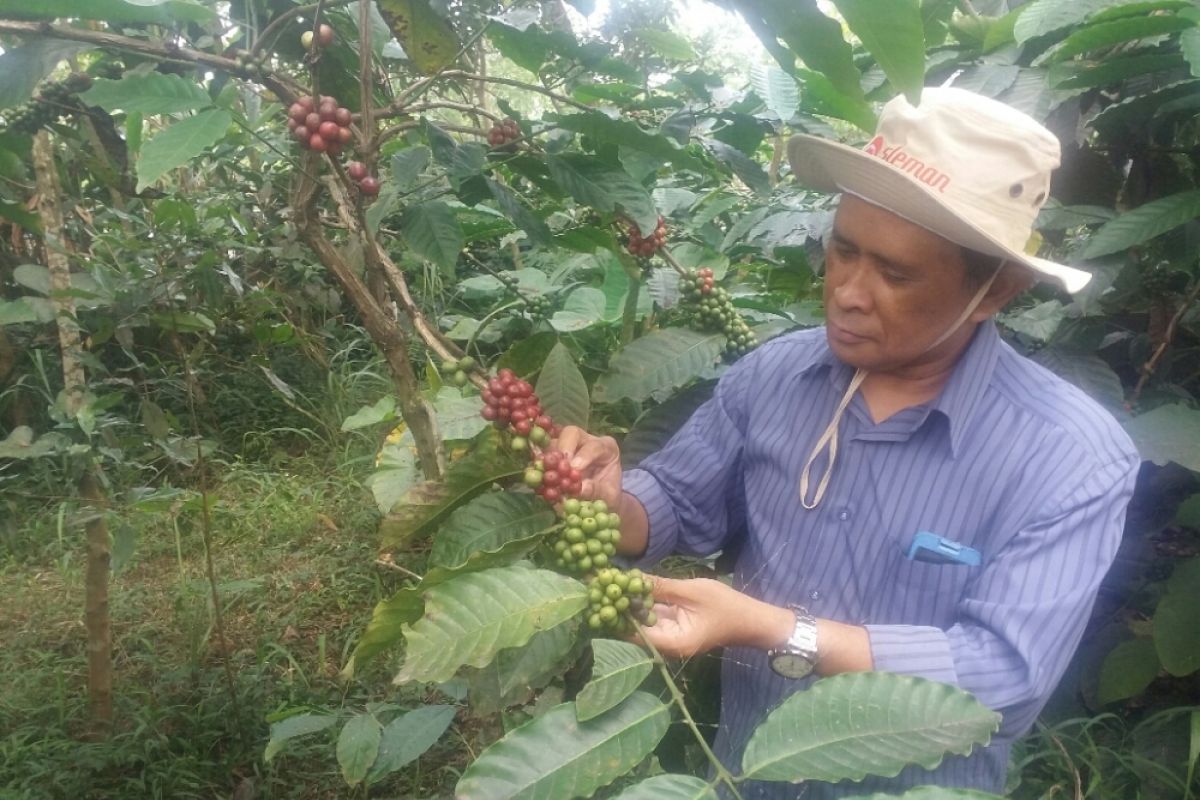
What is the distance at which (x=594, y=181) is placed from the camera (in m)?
1.17

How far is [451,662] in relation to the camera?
2.59ft

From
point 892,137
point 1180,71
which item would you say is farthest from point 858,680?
point 1180,71

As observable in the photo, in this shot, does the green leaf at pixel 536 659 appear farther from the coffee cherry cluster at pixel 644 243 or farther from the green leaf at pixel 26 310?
the green leaf at pixel 26 310

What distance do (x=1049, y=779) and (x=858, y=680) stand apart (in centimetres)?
166

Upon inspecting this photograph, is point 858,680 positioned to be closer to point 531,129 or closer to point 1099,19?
point 531,129

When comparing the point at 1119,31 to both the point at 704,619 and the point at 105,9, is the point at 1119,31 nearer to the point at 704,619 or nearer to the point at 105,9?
the point at 704,619

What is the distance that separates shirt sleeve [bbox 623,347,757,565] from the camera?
133 cm

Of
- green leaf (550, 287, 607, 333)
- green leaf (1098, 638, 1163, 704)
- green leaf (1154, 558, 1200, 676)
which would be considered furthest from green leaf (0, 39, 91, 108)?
green leaf (1098, 638, 1163, 704)

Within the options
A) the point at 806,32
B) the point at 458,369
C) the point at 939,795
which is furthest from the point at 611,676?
the point at 806,32

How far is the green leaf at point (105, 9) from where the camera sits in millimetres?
764

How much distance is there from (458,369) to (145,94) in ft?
1.50

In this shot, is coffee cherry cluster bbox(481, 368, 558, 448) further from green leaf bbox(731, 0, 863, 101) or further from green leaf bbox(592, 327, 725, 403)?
green leaf bbox(731, 0, 863, 101)

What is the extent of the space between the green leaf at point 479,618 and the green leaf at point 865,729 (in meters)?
0.23

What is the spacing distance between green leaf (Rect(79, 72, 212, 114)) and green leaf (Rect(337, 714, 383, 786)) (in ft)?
3.27
